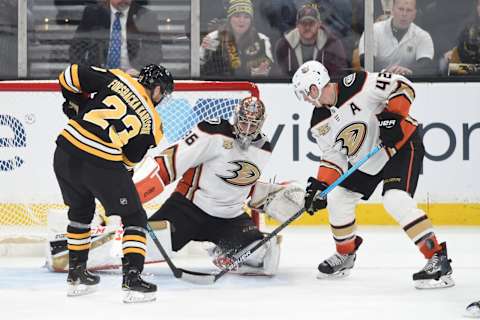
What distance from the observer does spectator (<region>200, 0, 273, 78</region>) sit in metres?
6.76

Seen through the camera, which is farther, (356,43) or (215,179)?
(356,43)

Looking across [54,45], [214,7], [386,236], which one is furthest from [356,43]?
[54,45]

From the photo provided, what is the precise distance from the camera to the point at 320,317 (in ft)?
11.2

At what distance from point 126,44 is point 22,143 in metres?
1.22

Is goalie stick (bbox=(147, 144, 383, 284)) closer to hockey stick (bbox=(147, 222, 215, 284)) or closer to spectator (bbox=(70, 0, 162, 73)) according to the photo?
hockey stick (bbox=(147, 222, 215, 284))

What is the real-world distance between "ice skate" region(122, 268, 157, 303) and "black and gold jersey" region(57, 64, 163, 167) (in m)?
0.37

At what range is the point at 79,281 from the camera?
3.90 m

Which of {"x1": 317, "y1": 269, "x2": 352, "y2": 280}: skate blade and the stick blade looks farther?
{"x1": 317, "y1": 269, "x2": 352, "y2": 280}: skate blade

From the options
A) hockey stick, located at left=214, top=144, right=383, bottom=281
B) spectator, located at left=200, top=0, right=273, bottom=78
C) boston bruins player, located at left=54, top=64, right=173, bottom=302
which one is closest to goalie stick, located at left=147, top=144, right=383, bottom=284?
hockey stick, located at left=214, top=144, right=383, bottom=281

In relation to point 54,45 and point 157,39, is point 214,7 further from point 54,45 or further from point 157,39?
point 54,45

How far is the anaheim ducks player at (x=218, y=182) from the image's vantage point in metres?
4.41

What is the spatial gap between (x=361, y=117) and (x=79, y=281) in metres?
1.26

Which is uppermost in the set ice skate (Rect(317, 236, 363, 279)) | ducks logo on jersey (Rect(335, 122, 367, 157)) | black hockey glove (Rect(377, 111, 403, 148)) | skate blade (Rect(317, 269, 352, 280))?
black hockey glove (Rect(377, 111, 403, 148))

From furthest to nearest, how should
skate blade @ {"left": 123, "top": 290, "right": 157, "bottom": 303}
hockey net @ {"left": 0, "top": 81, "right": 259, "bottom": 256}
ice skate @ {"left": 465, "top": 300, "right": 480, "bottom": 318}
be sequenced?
hockey net @ {"left": 0, "top": 81, "right": 259, "bottom": 256} < skate blade @ {"left": 123, "top": 290, "right": 157, "bottom": 303} < ice skate @ {"left": 465, "top": 300, "right": 480, "bottom": 318}
